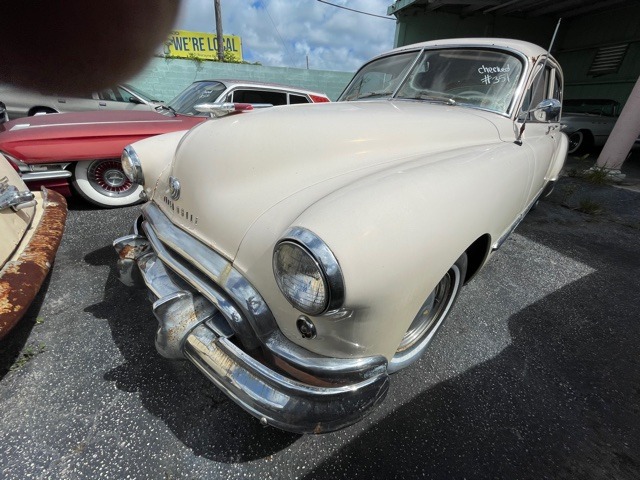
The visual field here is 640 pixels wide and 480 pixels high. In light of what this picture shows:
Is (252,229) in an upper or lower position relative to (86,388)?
upper

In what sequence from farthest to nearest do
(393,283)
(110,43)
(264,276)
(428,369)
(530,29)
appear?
(530,29) < (428,369) < (264,276) < (393,283) < (110,43)

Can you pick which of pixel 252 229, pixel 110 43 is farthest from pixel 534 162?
pixel 110 43

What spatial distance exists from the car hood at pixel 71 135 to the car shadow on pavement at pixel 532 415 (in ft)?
10.9

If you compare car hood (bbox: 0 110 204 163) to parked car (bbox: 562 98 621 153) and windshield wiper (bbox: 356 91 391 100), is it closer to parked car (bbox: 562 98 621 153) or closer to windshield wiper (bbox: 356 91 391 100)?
windshield wiper (bbox: 356 91 391 100)

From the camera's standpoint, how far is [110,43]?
561mm

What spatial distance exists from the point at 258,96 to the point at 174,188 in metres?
3.38

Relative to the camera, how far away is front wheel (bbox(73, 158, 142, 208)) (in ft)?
→ 10.9

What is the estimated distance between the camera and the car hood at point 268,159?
1.30 meters

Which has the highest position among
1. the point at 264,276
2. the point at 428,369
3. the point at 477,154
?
the point at 477,154

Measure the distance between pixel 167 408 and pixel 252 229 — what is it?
97 centimetres

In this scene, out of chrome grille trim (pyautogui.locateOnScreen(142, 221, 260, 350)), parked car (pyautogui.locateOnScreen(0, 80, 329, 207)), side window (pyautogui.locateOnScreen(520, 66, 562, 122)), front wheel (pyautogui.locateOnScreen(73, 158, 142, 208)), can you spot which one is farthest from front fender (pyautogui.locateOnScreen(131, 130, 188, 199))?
side window (pyautogui.locateOnScreen(520, 66, 562, 122))

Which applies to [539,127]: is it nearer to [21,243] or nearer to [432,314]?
[432,314]

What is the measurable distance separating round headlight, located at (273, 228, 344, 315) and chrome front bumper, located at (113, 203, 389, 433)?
198 millimetres

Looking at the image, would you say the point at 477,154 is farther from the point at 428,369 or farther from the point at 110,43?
the point at 110,43
